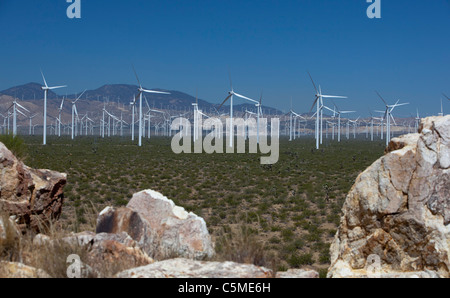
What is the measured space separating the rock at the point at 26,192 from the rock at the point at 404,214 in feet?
17.9

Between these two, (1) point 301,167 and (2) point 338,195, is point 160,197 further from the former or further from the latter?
(1) point 301,167

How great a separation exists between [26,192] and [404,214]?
719cm

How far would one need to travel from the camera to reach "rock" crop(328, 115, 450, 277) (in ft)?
17.0

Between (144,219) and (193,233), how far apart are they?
3.01 ft

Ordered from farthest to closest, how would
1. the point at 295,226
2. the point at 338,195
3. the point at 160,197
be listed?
1. the point at 338,195
2. the point at 295,226
3. the point at 160,197

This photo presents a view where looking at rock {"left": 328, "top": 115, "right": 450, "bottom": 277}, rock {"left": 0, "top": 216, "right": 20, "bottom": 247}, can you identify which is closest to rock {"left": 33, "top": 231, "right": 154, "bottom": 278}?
rock {"left": 0, "top": 216, "right": 20, "bottom": 247}

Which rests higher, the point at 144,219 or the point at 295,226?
the point at 144,219

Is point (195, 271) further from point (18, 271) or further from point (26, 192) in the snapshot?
point (26, 192)

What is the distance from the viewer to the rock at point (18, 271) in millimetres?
4680

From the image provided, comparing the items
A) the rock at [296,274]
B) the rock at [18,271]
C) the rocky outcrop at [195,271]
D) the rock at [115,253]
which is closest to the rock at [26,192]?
the rock at [115,253]

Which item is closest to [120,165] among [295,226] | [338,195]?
[338,195]

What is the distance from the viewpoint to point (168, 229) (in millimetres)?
6875
